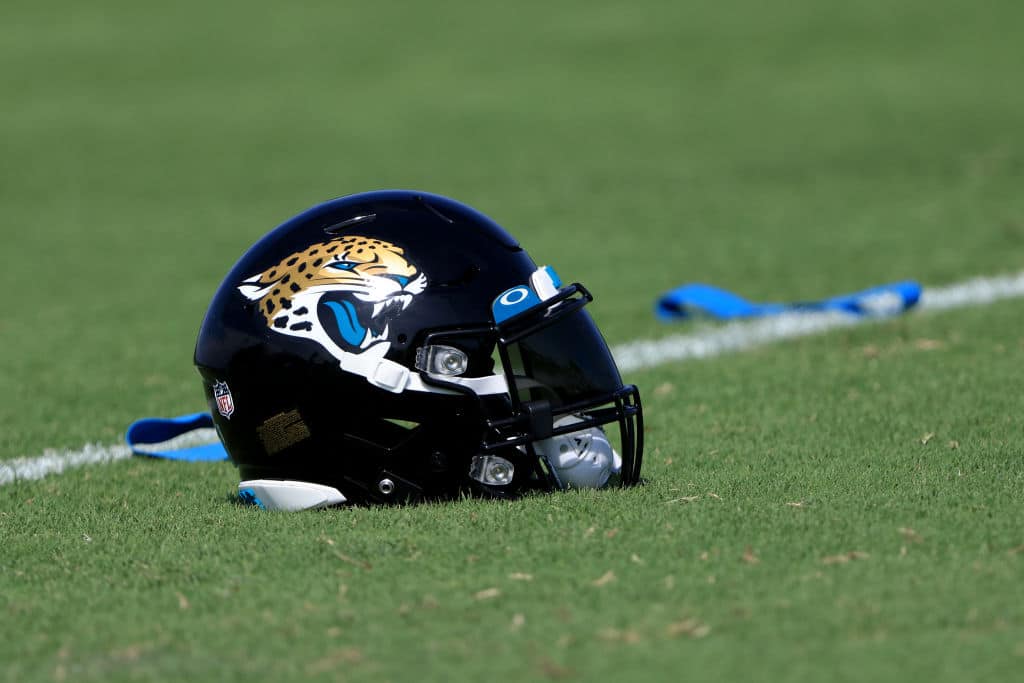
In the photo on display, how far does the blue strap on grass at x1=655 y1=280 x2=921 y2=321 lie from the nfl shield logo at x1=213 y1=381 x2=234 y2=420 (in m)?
4.52

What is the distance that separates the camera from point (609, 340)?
8.32 meters

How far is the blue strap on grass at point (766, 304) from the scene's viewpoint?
8492mm

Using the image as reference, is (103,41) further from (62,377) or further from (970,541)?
(970,541)

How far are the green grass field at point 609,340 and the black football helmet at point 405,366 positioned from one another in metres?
0.16

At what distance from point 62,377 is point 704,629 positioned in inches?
210

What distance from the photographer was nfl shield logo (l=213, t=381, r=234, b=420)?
15.5ft

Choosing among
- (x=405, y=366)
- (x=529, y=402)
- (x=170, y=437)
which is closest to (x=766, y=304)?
(x=170, y=437)

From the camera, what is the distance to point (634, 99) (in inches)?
782

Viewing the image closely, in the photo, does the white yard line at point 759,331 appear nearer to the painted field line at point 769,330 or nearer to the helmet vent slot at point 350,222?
the painted field line at point 769,330

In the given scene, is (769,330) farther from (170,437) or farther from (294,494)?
(294,494)

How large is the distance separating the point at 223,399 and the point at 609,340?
3899 millimetres

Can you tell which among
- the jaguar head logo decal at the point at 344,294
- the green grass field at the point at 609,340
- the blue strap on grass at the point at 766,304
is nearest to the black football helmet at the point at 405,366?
the jaguar head logo decal at the point at 344,294

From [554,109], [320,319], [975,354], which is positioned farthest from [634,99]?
[320,319]

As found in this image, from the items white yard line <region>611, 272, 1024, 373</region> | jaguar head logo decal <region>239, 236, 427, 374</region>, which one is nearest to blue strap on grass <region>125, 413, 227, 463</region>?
jaguar head logo decal <region>239, 236, 427, 374</region>
